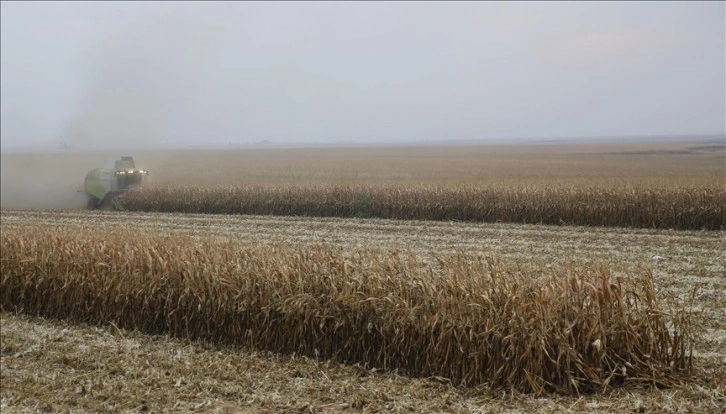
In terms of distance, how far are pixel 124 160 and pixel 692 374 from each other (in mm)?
25576

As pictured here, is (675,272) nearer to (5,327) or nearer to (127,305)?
(127,305)

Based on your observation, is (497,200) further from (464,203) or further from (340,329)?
(340,329)

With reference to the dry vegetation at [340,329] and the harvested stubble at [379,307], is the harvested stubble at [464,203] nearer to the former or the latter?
the dry vegetation at [340,329]

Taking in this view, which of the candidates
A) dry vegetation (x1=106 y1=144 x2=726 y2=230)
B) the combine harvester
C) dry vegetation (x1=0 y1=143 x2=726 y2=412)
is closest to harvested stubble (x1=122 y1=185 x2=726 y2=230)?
dry vegetation (x1=106 y1=144 x2=726 y2=230)

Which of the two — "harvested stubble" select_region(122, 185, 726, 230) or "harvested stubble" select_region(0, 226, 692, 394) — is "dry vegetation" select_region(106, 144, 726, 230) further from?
"harvested stubble" select_region(0, 226, 692, 394)

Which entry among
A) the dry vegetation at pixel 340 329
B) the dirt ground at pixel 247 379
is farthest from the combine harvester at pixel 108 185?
the dirt ground at pixel 247 379

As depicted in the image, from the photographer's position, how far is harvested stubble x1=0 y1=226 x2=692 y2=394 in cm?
712

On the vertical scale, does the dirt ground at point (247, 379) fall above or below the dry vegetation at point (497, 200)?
below

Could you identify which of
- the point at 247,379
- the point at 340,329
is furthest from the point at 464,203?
the point at 247,379

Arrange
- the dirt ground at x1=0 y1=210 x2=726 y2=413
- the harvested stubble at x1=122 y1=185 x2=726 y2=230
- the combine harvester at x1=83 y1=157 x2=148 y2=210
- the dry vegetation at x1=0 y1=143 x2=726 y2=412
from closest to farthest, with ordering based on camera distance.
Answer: the dirt ground at x1=0 y1=210 x2=726 y2=413 < the dry vegetation at x1=0 y1=143 x2=726 y2=412 < the harvested stubble at x1=122 y1=185 x2=726 y2=230 < the combine harvester at x1=83 y1=157 x2=148 y2=210

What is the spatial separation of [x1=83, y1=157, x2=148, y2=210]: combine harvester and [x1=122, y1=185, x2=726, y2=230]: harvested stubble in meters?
0.59

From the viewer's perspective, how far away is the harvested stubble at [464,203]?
17875 millimetres

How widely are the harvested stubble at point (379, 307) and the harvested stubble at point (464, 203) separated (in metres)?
10.2

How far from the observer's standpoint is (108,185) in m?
27.2
